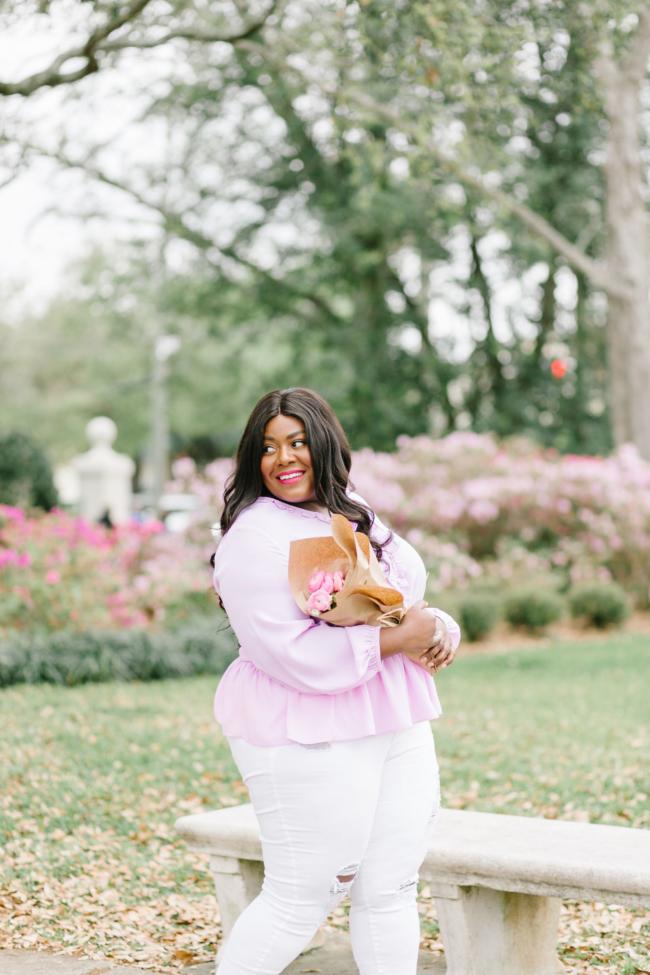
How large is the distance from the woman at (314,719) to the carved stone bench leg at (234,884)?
84 cm

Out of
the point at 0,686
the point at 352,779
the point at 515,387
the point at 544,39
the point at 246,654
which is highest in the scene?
the point at 544,39

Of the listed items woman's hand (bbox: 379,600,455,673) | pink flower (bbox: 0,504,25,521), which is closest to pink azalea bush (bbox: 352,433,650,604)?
pink flower (bbox: 0,504,25,521)

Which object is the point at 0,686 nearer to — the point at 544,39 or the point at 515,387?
Answer: the point at 544,39

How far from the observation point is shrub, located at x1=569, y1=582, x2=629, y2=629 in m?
12.1

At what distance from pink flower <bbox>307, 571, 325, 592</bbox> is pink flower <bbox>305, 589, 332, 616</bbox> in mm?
12

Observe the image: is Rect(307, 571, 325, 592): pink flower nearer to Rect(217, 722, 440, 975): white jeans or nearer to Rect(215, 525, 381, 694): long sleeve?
Rect(215, 525, 381, 694): long sleeve

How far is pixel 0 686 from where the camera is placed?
7930 mm

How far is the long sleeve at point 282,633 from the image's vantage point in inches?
91.7

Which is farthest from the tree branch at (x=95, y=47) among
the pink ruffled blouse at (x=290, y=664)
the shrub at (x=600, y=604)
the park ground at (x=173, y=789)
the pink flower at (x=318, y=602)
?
the shrub at (x=600, y=604)

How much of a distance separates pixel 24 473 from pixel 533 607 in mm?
7843

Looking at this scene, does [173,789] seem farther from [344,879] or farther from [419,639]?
[419,639]

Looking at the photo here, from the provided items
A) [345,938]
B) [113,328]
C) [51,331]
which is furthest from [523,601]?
[51,331]

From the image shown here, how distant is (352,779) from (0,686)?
616cm

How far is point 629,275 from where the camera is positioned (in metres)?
15.0
